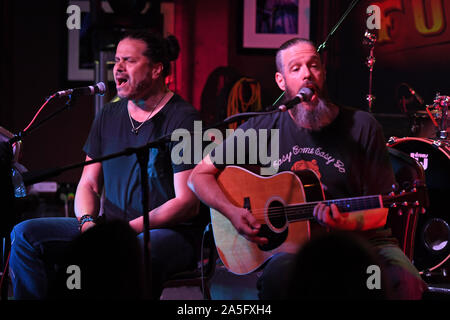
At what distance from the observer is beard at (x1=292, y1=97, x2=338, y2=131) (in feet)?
9.15

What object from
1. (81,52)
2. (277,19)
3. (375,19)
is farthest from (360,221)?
(81,52)

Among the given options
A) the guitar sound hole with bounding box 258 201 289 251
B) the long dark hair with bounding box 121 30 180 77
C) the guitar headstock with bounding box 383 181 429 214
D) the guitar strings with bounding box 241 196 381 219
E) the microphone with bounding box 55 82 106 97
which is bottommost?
the guitar sound hole with bounding box 258 201 289 251

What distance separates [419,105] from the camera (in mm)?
5621

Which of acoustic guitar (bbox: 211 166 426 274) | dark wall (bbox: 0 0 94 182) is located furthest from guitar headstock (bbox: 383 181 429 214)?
dark wall (bbox: 0 0 94 182)

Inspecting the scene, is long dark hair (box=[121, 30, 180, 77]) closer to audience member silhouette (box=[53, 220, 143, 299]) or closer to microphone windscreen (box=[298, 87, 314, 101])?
microphone windscreen (box=[298, 87, 314, 101])

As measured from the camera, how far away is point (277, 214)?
271 centimetres

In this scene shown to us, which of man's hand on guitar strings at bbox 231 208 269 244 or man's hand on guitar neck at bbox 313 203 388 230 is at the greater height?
man's hand on guitar neck at bbox 313 203 388 230

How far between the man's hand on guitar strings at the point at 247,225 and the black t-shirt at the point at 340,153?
290 mm

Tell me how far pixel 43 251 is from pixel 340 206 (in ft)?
4.84

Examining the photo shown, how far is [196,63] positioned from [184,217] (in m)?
3.83

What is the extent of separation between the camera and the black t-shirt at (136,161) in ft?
9.71

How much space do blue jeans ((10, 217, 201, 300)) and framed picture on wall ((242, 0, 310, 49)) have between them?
13.3ft

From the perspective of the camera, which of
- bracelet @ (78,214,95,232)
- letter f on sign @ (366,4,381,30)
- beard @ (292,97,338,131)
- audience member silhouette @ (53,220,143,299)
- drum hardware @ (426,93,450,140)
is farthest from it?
letter f on sign @ (366,4,381,30)

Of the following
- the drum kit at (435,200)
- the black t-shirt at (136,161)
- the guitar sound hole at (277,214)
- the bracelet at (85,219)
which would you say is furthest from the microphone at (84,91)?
the drum kit at (435,200)
